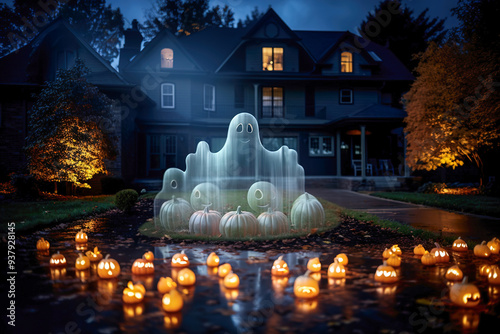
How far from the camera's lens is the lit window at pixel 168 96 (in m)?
23.9

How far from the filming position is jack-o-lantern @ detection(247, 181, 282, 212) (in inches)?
353

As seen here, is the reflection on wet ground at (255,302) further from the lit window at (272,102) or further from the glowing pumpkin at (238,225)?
the lit window at (272,102)

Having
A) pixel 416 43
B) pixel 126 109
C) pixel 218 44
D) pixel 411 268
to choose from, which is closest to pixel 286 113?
pixel 218 44

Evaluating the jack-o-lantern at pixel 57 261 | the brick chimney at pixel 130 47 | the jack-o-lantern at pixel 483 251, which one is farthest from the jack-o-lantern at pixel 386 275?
the brick chimney at pixel 130 47

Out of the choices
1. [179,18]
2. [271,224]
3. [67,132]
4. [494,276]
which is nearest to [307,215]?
[271,224]

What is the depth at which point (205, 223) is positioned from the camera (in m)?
7.25

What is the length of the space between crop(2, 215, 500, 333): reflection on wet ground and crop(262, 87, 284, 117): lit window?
2081 cm

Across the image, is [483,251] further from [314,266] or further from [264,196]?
[264,196]

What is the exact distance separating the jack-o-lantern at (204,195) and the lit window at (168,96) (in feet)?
52.9

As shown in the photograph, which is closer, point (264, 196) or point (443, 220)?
point (264, 196)

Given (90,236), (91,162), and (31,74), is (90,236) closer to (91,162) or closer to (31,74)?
(91,162)

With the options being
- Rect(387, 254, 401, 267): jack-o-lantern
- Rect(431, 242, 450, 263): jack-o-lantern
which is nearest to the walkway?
Rect(431, 242, 450, 263): jack-o-lantern

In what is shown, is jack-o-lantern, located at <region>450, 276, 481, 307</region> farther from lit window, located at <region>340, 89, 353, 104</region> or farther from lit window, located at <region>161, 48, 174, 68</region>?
lit window, located at <region>340, 89, 353, 104</region>

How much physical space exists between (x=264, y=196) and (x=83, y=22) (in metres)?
37.8
